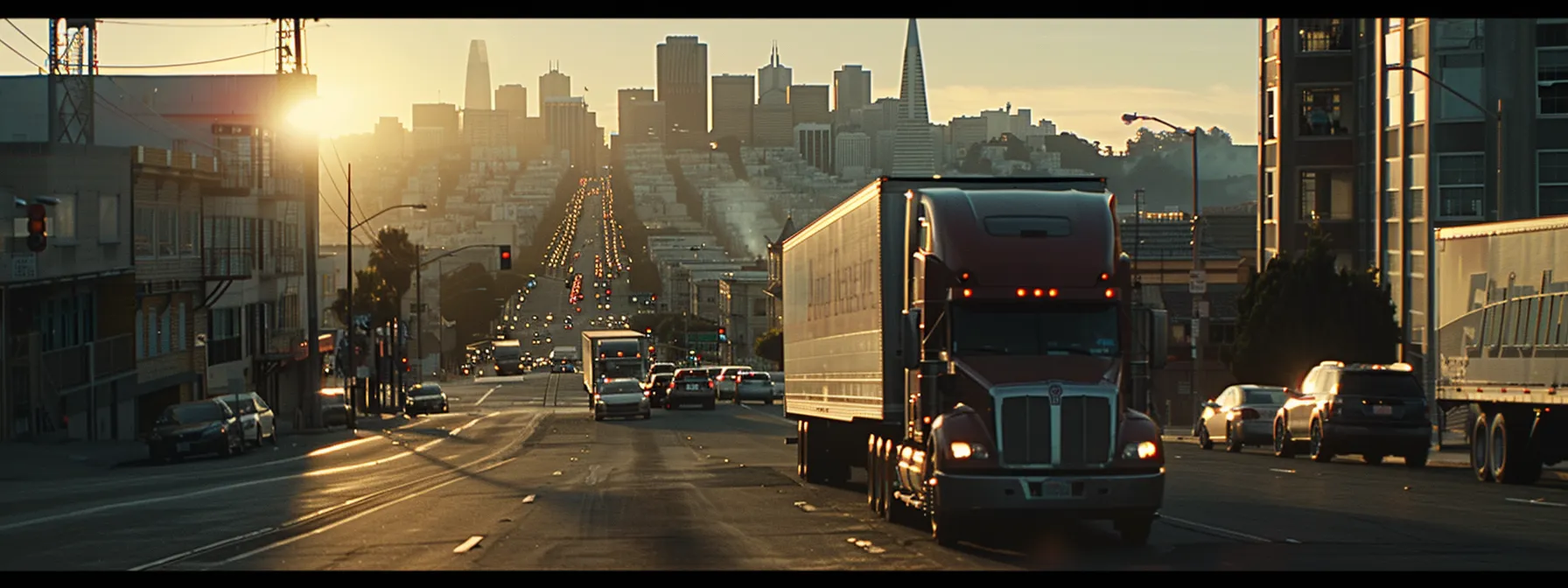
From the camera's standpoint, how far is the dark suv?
33.4m

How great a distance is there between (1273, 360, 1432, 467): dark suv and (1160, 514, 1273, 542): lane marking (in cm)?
1321

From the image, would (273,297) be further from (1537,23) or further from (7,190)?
(1537,23)

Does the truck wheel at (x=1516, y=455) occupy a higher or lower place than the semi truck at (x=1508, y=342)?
lower

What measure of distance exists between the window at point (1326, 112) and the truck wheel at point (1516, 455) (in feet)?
128

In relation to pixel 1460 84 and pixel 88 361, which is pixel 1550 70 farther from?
pixel 88 361

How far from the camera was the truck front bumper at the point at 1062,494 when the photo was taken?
56.9 feet

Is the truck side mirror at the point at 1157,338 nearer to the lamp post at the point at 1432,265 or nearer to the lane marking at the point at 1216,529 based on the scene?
the lane marking at the point at 1216,529

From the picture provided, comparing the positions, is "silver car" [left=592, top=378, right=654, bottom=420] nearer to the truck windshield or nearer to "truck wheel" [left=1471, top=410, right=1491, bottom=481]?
"truck wheel" [left=1471, top=410, right=1491, bottom=481]

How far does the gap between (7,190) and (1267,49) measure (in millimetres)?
40855

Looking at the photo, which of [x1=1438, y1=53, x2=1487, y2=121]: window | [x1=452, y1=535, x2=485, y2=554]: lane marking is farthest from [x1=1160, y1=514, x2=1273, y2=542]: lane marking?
[x1=1438, y1=53, x2=1487, y2=121]: window

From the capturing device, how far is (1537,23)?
54219mm

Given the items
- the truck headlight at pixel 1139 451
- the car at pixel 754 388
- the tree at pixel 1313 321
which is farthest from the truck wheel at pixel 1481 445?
the car at pixel 754 388
